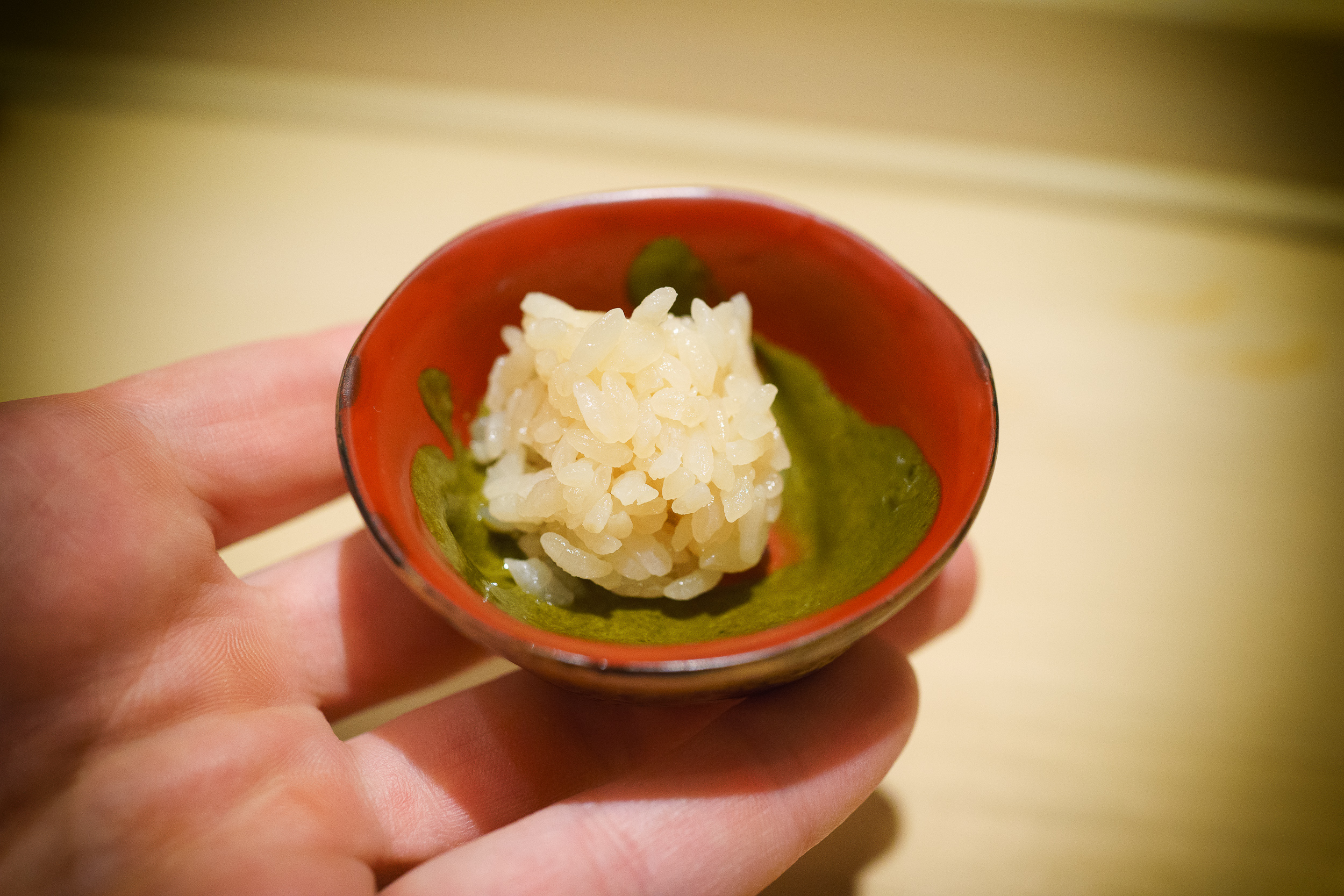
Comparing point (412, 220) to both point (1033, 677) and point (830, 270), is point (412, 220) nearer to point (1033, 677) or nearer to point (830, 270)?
point (830, 270)

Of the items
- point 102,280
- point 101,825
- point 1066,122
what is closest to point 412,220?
point 102,280

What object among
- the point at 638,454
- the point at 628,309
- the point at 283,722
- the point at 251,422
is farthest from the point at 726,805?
the point at 251,422

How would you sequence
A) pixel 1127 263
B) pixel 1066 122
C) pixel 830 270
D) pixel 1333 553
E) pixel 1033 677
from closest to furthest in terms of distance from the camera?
pixel 830 270 → pixel 1033 677 → pixel 1333 553 → pixel 1127 263 → pixel 1066 122

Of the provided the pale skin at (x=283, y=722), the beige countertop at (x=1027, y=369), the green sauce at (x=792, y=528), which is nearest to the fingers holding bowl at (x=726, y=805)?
the pale skin at (x=283, y=722)

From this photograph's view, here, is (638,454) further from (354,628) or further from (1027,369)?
(1027,369)

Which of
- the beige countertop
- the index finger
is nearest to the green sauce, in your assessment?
the index finger
